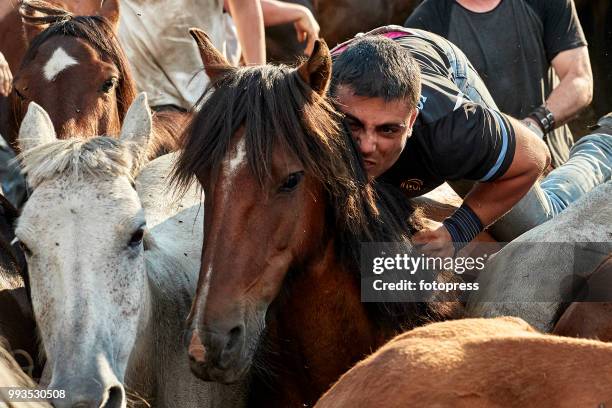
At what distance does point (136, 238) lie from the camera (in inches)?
121

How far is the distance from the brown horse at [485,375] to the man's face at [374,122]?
1152mm

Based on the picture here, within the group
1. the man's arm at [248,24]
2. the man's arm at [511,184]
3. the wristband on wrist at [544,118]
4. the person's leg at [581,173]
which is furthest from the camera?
the man's arm at [248,24]

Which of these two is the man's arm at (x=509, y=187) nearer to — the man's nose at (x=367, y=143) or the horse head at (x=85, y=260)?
the man's nose at (x=367, y=143)

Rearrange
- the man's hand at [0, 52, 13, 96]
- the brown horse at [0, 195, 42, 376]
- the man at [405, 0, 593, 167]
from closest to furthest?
the brown horse at [0, 195, 42, 376] < the man's hand at [0, 52, 13, 96] < the man at [405, 0, 593, 167]

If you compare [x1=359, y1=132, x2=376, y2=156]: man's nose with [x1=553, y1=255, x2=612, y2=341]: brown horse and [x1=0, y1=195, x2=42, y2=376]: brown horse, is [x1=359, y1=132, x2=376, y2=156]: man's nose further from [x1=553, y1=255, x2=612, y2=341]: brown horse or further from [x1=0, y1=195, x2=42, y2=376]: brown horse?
[x1=0, y1=195, x2=42, y2=376]: brown horse

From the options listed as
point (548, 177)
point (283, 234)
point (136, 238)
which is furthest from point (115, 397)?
point (548, 177)

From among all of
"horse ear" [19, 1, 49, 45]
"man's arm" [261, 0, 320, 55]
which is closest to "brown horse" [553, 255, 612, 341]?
"horse ear" [19, 1, 49, 45]

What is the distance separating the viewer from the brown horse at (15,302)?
318 cm

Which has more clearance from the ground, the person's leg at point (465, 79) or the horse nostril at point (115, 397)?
the person's leg at point (465, 79)

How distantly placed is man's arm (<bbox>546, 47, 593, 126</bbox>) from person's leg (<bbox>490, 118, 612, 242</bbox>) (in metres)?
0.62

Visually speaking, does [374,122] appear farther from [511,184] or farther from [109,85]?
[109,85]

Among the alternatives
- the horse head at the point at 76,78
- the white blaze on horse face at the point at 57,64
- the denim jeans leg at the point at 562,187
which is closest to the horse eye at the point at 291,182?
the horse head at the point at 76,78

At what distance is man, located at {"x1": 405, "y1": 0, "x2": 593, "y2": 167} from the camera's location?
5938mm

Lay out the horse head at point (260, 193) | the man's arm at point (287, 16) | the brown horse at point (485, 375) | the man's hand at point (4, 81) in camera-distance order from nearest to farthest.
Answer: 1. the brown horse at point (485, 375)
2. the horse head at point (260, 193)
3. the man's hand at point (4, 81)
4. the man's arm at point (287, 16)
